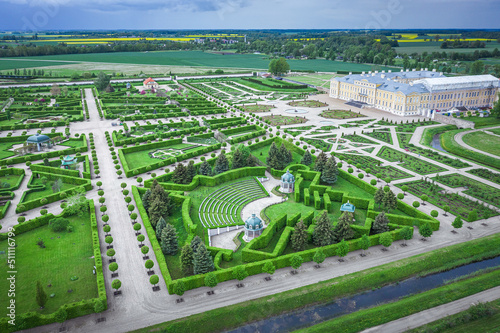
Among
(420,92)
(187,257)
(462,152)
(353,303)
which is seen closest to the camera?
(353,303)

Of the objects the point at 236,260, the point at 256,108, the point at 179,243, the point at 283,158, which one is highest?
the point at 256,108

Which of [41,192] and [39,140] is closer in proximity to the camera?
[41,192]

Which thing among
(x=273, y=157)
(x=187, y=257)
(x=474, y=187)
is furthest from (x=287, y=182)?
(x=474, y=187)

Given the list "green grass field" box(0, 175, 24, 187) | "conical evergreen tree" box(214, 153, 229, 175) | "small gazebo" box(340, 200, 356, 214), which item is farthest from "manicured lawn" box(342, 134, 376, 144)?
"green grass field" box(0, 175, 24, 187)

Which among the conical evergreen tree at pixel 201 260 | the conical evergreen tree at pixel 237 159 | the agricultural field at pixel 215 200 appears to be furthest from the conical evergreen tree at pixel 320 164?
the conical evergreen tree at pixel 201 260

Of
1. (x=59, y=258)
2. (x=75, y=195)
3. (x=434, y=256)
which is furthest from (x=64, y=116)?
(x=434, y=256)

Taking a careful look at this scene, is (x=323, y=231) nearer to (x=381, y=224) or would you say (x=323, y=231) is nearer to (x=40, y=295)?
(x=381, y=224)

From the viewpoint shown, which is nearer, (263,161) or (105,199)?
(105,199)

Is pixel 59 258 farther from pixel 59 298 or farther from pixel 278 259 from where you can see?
pixel 278 259
